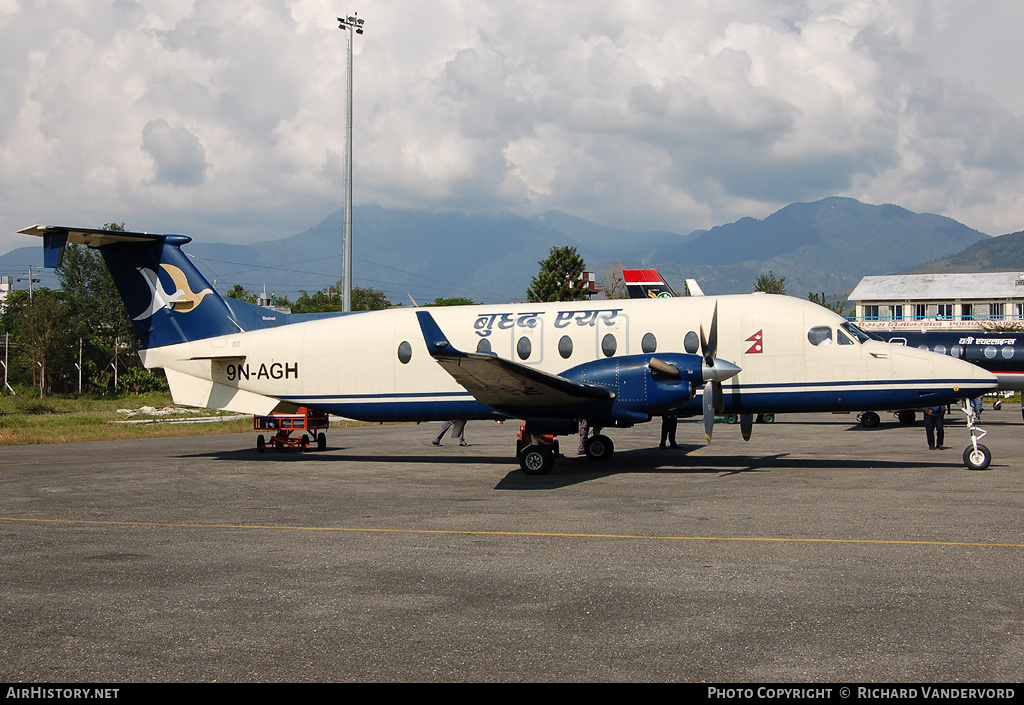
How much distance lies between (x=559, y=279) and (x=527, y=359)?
192 feet

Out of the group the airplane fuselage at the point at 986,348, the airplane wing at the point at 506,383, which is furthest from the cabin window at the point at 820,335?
the airplane fuselage at the point at 986,348

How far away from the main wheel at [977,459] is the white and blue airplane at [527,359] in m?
0.13

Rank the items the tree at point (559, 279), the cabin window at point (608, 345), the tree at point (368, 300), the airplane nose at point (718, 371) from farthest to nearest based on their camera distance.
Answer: the tree at point (368, 300), the tree at point (559, 279), the cabin window at point (608, 345), the airplane nose at point (718, 371)

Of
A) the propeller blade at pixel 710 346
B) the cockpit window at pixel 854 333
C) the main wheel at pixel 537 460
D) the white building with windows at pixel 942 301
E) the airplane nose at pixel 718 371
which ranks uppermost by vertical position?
the white building with windows at pixel 942 301

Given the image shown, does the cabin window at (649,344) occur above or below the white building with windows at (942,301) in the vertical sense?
below

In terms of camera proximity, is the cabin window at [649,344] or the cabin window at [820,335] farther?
the cabin window at [649,344]

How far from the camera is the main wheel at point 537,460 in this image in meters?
17.2

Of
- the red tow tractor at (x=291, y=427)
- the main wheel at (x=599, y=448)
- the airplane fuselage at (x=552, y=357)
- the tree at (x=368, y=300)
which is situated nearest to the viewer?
the airplane fuselage at (x=552, y=357)

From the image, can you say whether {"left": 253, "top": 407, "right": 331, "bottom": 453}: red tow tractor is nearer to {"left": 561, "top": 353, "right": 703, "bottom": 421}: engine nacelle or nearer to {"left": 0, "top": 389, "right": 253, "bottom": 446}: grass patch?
{"left": 561, "top": 353, "right": 703, "bottom": 421}: engine nacelle

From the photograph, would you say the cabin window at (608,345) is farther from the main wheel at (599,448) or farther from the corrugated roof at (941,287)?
the corrugated roof at (941,287)

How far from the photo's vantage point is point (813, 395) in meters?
17.8

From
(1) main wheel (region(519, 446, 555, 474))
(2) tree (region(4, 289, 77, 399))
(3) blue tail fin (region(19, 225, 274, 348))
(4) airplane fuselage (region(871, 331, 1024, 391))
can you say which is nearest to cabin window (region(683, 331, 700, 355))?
(1) main wheel (region(519, 446, 555, 474))

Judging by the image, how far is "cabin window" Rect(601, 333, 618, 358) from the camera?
1855 centimetres

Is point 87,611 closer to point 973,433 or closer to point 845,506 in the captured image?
point 845,506
